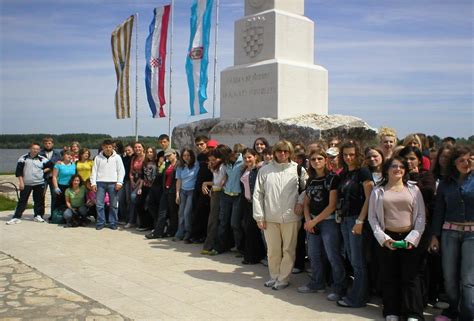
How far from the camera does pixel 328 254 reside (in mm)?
4562

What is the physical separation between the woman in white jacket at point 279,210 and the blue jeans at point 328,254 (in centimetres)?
25

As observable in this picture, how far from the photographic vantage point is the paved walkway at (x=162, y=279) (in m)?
4.09

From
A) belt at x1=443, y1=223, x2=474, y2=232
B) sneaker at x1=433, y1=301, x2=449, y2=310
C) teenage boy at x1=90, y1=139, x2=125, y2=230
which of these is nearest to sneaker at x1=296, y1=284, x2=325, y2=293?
sneaker at x1=433, y1=301, x2=449, y2=310

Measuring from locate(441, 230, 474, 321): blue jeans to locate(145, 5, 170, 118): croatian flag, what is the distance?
12144 mm

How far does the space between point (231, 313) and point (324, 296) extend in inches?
43.9

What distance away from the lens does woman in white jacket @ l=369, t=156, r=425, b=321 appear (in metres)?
3.82

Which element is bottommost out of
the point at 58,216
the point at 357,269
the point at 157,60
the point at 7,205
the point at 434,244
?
the point at 7,205

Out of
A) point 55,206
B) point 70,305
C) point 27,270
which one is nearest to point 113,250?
point 27,270

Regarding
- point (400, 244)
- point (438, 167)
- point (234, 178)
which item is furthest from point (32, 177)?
point (438, 167)

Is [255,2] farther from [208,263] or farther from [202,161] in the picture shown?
[208,263]

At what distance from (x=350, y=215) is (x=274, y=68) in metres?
4.29

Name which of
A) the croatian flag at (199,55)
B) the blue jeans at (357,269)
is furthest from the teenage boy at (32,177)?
the blue jeans at (357,269)

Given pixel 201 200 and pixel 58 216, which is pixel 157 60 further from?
pixel 201 200

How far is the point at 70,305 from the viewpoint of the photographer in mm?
4254
